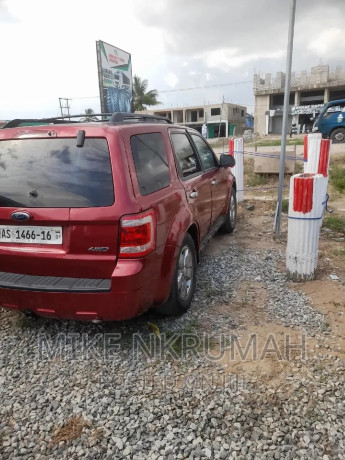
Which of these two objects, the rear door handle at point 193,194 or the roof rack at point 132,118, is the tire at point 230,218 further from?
the roof rack at point 132,118

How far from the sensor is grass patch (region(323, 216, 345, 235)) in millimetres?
5766

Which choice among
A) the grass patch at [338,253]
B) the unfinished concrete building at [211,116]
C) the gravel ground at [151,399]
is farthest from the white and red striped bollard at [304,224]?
the unfinished concrete building at [211,116]

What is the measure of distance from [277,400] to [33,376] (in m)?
1.74

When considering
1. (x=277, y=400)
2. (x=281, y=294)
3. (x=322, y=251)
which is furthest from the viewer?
(x=322, y=251)

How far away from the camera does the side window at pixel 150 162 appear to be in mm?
2678

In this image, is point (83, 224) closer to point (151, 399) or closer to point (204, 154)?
point (151, 399)

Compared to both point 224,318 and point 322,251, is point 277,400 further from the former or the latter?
point 322,251

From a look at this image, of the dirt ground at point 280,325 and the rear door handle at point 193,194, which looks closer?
the dirt ground at point 280,325

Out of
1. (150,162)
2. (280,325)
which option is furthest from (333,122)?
(150,162)

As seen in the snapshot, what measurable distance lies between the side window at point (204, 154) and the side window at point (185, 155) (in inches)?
10.9

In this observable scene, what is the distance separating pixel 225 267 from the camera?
4.41 m

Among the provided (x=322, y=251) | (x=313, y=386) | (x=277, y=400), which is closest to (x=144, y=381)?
(x=277, y=400)

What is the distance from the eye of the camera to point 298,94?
142 ft

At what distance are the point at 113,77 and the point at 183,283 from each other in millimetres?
11660
